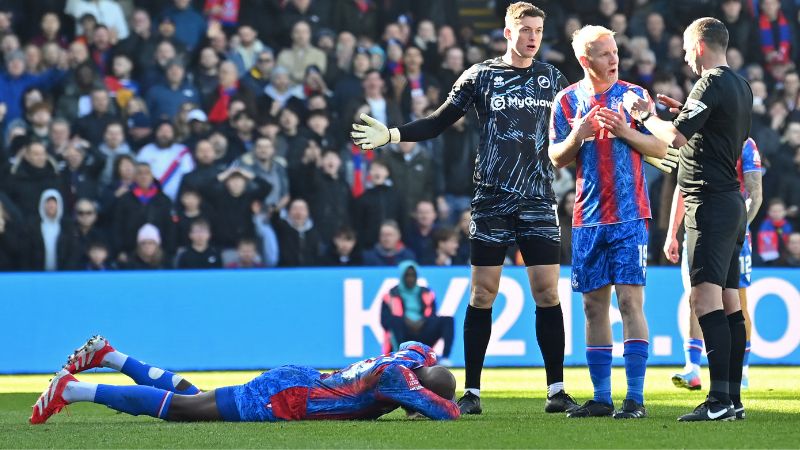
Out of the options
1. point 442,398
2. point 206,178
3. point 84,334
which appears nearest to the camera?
point 442,398

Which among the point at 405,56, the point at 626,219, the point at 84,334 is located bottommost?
the point at 84,334

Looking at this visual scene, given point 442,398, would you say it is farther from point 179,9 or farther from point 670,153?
point 179,9

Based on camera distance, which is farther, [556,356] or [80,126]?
[80,126]

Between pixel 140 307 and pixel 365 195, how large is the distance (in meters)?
2.92

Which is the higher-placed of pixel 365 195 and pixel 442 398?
pixel 365 195

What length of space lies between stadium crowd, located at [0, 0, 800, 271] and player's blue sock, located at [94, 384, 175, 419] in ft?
23.4

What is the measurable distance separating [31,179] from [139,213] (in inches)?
46.6

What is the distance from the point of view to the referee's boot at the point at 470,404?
8.95 meters

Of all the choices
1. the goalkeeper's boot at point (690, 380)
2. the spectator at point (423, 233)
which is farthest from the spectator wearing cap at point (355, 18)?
the goalkeeper's boot at point (690, 380)

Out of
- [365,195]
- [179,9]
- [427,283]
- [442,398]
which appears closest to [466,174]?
[365,195]

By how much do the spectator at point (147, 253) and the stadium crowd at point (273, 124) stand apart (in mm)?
18

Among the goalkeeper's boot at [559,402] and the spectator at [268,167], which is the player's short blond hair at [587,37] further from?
the spectator at [268,167]

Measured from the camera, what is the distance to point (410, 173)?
16203mm

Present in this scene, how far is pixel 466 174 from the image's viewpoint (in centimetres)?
1675
